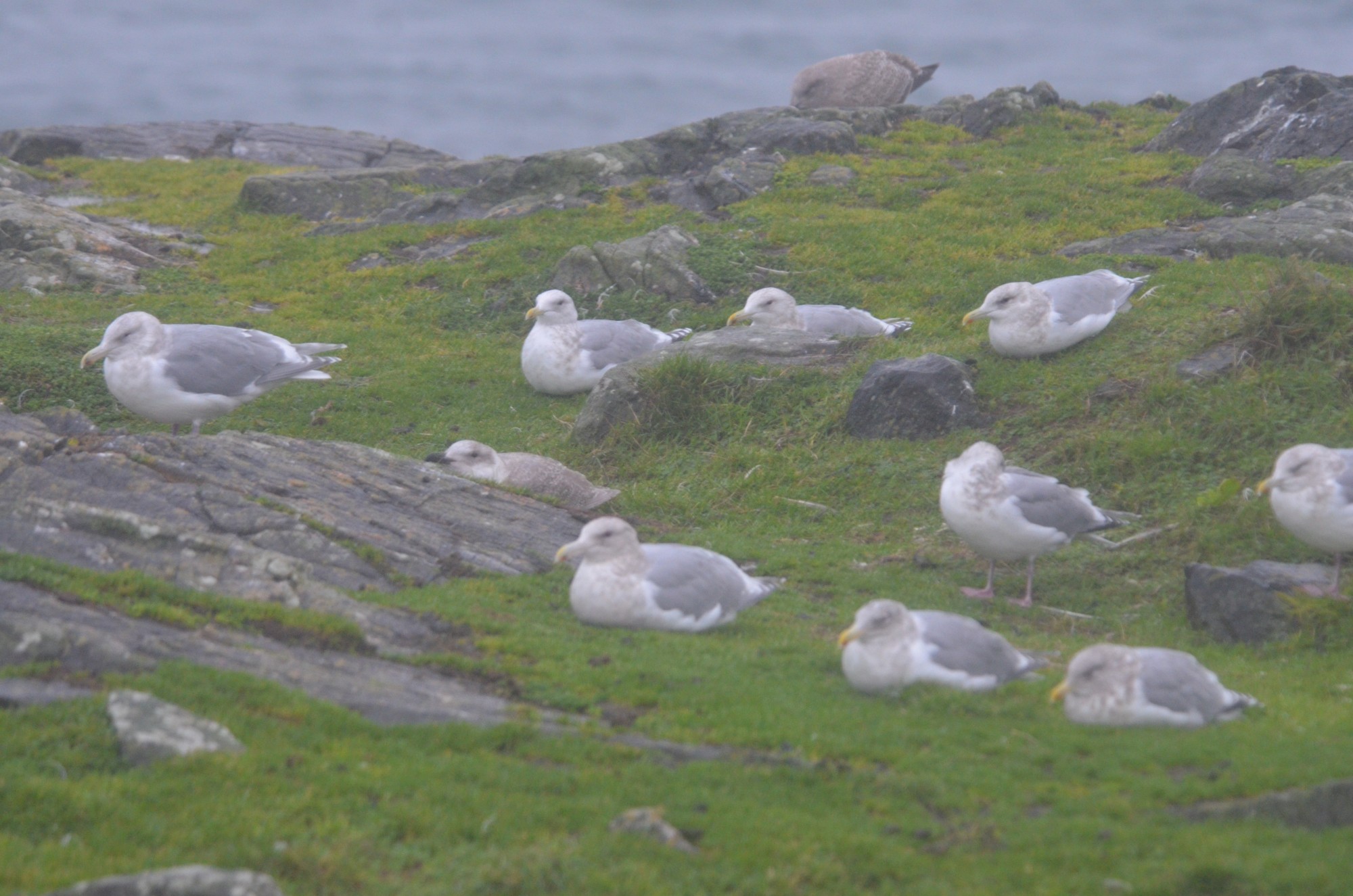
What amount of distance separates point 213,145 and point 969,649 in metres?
35.9

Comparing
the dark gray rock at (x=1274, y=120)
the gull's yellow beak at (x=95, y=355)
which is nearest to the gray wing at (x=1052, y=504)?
the gull's yellow beak at (x=95, y=355)

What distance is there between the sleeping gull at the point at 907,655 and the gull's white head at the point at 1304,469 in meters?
2.93

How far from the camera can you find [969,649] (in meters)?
7.58

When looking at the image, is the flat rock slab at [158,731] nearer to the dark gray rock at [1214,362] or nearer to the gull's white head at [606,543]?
the gull's white head at [606,543]

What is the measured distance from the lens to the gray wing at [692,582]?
8555 millimetres

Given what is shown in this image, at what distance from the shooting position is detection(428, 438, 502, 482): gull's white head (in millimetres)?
12469

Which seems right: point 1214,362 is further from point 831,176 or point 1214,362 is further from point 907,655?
point 831,176

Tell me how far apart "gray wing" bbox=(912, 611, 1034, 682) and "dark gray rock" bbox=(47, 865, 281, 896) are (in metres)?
4.15

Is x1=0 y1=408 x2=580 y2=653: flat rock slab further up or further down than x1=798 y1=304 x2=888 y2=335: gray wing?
further down

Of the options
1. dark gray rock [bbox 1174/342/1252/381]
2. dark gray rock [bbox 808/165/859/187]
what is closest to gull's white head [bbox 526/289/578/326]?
dark gray rock [bbox 1174/342/1252/381]

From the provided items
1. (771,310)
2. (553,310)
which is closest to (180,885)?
(553,310)

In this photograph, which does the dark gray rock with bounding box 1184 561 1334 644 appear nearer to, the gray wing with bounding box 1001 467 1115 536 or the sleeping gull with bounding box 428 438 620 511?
the gray wing with bounding box 1001 467 1115 536

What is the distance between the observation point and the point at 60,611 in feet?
22.4

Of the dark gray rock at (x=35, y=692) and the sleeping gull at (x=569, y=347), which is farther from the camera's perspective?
the sleeping gull at (x=569, y=347)
